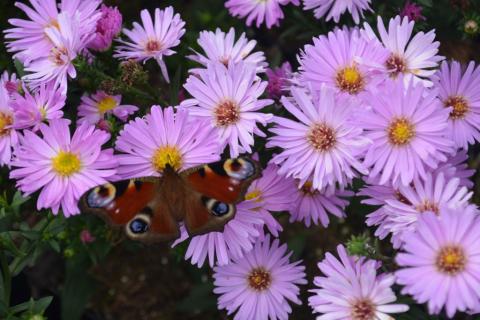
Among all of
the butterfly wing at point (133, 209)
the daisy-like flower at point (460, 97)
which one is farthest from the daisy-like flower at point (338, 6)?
the butterfly wing at point (133, 209)

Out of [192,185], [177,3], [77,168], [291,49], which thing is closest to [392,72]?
[192,185]

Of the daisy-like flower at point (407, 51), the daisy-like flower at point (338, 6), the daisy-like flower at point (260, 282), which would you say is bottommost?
the daisy-like flower at point (260, 282)

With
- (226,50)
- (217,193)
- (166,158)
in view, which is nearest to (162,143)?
(166,158)

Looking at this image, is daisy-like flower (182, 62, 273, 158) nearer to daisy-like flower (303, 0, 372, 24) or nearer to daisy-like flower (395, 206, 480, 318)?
daisy-like flower (303, 0, 372, 24)

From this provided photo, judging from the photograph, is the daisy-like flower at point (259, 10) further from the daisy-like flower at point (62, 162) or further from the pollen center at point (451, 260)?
the pollen center at point (451, 260)

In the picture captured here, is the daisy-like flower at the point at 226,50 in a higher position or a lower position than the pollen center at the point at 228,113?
higher

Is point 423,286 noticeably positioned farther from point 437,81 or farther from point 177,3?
point 177,3

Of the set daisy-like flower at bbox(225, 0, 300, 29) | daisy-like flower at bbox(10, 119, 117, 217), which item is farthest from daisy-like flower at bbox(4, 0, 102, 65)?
daisy-like flower at bbox(225, 0, 300, 29)

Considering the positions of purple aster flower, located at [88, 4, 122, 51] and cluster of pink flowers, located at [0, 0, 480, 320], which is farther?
purple aster flower, located at [88, 4, 122, 51]
